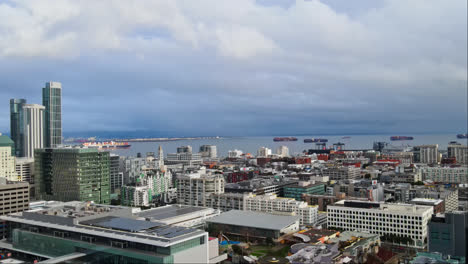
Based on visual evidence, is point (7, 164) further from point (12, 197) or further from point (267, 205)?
point (267, 205)

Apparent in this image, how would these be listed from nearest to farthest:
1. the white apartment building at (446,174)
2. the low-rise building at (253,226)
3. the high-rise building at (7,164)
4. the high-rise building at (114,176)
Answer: the low-rise building at (253,226)
the high-rise building at (7,164)
the high-rise building at (114,176)
the white apartment building at (446,174)

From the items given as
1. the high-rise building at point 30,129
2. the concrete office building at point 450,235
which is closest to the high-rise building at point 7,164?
the high-rise building at point 30,129

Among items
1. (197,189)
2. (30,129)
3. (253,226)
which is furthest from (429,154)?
→ (30,129)

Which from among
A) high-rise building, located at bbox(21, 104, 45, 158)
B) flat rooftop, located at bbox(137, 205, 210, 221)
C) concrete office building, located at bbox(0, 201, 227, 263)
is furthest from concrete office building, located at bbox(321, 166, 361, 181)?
high-rise building, located at bbox(21, 104, 45, 158)

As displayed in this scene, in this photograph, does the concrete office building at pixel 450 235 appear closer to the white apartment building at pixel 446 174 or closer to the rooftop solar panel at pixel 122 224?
the rooftop solar panel at pixel 122 224

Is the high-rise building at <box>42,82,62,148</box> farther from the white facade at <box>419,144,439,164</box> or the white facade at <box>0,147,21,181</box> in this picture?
the white facade at <box>419,144,439,164</box>

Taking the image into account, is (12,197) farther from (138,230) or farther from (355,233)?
(355,233)
